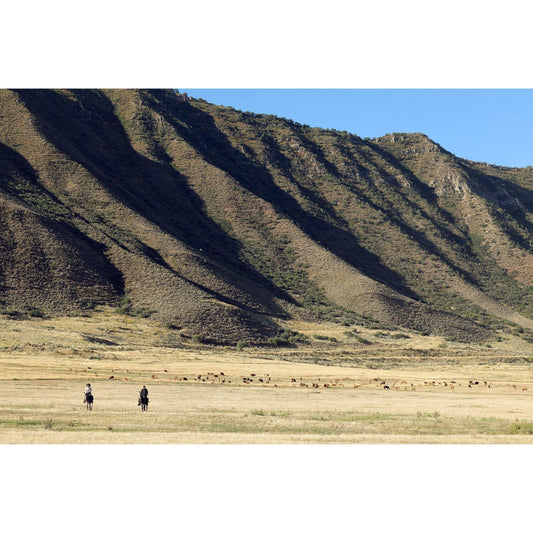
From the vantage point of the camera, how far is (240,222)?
124062 mm

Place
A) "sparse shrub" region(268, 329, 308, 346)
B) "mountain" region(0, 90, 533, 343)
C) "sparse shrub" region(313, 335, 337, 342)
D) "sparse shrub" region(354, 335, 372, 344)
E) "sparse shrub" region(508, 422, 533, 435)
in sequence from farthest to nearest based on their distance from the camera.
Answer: "mountain" region(0, 90, 533, 343) → "sparse shrub" region(354, 335, 372, 344) → "sparse shrub" region(313, 335, 337, 342) → "sparse shrub" region(268, 329, 308, 346) → "sparse shrub" region(508, 422, 533, 435)

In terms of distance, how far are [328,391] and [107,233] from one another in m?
63.8

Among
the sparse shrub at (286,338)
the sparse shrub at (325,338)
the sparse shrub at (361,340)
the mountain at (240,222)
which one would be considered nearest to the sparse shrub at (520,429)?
the mountain at (240,222)

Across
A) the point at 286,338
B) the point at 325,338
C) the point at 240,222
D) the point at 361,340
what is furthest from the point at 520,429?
the point at 240,222

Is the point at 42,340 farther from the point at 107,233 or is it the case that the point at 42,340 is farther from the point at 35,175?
the point at 35,175

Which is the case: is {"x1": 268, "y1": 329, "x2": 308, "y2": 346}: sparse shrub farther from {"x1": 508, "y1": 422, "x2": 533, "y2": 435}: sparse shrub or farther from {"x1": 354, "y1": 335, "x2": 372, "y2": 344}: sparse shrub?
{"x1": 508, "y1": 422, "x2": 533, "y2": 435}: sparse shrub

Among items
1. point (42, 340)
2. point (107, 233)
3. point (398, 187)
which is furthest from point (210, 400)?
point (398, 187)

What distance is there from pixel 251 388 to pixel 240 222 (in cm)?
8345

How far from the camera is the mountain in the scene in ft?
278

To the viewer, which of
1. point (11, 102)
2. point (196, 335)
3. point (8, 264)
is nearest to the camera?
point (196, 335)

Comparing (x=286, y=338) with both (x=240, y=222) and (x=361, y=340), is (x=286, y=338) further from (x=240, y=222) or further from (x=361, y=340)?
(x=240, y=222)

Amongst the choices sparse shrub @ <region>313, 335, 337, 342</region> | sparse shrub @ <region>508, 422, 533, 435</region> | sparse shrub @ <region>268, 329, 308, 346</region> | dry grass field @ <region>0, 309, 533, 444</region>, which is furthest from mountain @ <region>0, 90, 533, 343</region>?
sparse shrub @ <region>508, 422, 533, 435</region>

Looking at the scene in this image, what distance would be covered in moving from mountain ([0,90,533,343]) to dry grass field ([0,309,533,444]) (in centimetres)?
931

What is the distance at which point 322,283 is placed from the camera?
111 metres
